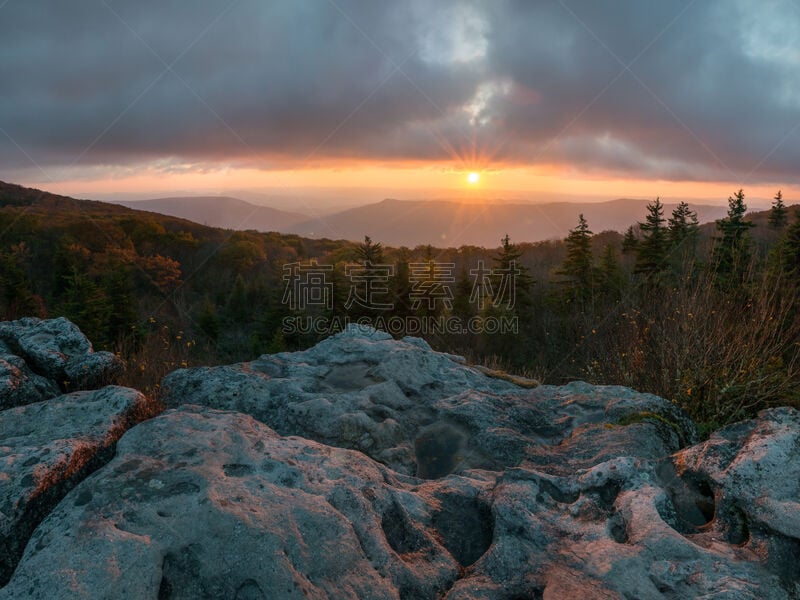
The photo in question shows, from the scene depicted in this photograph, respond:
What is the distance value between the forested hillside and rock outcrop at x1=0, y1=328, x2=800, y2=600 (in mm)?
3550

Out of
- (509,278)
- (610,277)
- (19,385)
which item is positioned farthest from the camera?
(509,278)

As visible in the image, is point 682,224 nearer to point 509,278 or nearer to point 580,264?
point 580,264

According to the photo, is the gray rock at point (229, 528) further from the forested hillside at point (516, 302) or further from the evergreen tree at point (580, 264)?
the evergreen tree at point (580, 264)

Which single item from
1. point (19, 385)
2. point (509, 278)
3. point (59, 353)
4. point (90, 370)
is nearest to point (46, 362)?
point (59, 353)

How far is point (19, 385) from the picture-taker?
14.3 feet

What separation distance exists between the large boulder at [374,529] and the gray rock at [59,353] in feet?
5.76

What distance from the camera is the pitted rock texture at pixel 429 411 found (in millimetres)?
4914

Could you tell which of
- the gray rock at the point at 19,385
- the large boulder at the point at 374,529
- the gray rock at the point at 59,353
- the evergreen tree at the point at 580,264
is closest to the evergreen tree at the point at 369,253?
the evergreen tree at the point at 580,264

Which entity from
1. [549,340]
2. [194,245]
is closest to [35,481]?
[549,340]

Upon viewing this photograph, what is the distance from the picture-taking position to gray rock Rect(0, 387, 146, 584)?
107 inches

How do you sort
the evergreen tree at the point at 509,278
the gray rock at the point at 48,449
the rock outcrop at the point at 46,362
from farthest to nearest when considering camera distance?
the evergreen tree at the point at 509,278, the rock outcrop at the point at 46,362, the gray rock at the point at 48,449

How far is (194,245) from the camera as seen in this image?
1951 inches

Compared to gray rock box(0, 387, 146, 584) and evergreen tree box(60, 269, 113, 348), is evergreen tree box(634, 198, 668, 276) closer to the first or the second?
evergreen tree box(60, 269, 113, 348)

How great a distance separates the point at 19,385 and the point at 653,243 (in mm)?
24436
